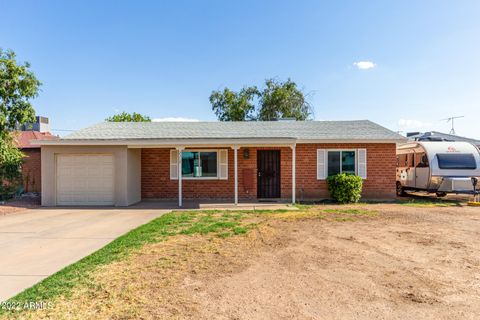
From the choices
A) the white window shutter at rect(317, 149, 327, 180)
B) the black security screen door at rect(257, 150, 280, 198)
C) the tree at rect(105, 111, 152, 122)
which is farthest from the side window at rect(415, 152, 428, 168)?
the tree at rect(105, 111, 152, 122)

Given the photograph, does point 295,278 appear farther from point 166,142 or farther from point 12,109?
point 12,109

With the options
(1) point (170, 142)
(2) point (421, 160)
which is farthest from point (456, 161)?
(1) point (170, 142)

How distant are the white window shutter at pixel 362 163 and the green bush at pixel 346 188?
91 cm

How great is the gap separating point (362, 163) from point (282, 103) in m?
20.2

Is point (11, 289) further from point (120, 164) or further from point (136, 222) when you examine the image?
point (120, 164)

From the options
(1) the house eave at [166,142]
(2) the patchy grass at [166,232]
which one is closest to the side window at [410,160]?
(2) the patchy grass at [166,232]

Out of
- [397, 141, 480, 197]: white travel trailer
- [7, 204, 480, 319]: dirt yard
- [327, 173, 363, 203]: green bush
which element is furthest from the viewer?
[397, 141, 480, 197]: white travel trailer

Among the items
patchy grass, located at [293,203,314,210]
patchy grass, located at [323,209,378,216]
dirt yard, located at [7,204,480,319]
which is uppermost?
patchy grass, located at [293,203,314,210]

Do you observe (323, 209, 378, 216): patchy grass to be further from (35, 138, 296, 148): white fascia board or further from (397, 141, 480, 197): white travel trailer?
(397, 141, 480, 197): white travel trailer

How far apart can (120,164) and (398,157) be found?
13851 millimetres

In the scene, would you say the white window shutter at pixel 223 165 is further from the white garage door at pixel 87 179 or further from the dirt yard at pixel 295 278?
the dirt yard at pixel 295 278

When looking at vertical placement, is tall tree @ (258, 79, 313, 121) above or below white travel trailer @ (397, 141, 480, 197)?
above

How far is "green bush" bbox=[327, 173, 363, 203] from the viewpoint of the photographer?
42.3ft

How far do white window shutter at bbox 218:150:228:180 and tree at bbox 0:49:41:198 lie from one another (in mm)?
8699
